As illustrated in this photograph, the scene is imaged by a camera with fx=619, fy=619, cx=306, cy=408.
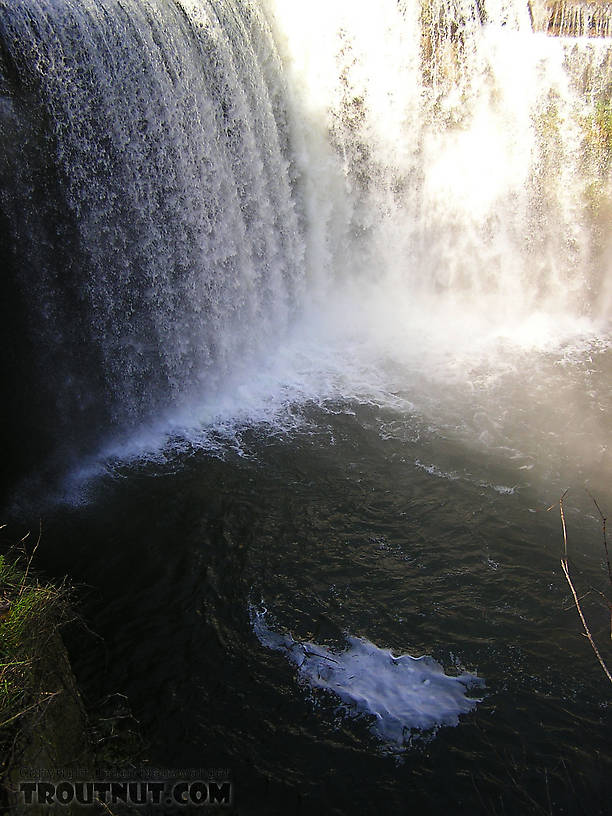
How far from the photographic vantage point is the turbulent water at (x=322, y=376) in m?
3.37

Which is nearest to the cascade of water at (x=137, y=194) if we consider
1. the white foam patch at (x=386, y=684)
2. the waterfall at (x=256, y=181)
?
the waterfall at (x=256, y=181)

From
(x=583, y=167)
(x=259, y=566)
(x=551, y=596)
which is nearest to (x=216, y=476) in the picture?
(x=259, y=566)

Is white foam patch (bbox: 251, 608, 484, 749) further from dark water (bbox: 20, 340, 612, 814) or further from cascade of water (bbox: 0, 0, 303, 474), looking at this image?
cascade of water (bbox: 0, 0, 303, 474)

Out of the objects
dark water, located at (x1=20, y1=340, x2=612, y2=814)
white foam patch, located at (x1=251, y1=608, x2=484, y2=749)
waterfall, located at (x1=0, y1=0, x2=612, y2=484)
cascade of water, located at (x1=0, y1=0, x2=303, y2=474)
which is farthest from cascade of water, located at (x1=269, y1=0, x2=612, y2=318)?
white foam patch, located at (x1=251, y1=608, x2=484, y2=749)

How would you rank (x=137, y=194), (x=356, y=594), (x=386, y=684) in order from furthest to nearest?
(x=137, y=194) < (x=356, y=594) < (x=386, y=684)

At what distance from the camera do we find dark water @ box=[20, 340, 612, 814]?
308 cm

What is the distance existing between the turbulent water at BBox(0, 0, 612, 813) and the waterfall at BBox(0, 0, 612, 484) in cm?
3

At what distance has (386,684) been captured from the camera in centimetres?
349

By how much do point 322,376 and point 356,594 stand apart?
307 centimetres

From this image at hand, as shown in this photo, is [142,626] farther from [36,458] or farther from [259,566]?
[36,458]

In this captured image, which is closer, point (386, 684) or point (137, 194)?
point (386, 684)

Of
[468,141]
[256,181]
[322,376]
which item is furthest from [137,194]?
[468,141]

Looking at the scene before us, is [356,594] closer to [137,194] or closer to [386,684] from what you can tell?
[386,684]

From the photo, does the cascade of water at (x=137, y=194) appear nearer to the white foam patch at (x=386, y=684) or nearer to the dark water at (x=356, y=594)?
the dark water at (x=356, y=594)
